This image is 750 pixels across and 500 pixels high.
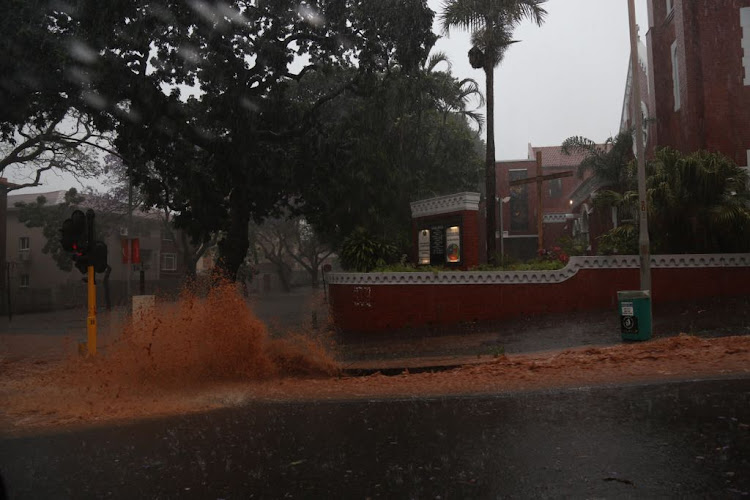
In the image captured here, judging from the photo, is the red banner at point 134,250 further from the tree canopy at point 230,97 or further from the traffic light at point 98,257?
the traffic light at point 98,257

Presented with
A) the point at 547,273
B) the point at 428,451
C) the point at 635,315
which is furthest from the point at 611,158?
the point at 428,451

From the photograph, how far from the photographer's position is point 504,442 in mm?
5539

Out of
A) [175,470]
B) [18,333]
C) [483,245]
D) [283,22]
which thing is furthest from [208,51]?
[483,245]

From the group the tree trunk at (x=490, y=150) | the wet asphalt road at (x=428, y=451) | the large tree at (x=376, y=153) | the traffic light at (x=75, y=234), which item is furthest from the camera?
the large tree at (x=376, y=153)

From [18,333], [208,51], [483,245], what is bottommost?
[18,333]

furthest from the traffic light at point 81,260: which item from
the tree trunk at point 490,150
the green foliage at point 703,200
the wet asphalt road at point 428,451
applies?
the green foliage at point 703,200

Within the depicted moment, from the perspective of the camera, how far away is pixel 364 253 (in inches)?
730

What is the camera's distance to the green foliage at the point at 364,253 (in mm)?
18469

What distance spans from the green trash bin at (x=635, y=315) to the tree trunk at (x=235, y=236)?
12.9 m

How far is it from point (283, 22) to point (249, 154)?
4.33m

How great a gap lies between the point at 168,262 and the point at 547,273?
45343 millimetres

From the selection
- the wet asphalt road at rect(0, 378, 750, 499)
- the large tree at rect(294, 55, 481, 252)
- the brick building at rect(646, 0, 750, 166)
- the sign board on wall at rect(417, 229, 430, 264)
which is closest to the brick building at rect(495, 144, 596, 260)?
the large tree at rect(294, 55, 481, 252)

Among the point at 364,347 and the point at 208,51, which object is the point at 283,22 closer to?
the point at 208,51

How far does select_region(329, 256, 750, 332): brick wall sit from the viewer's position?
15070 millimetres
